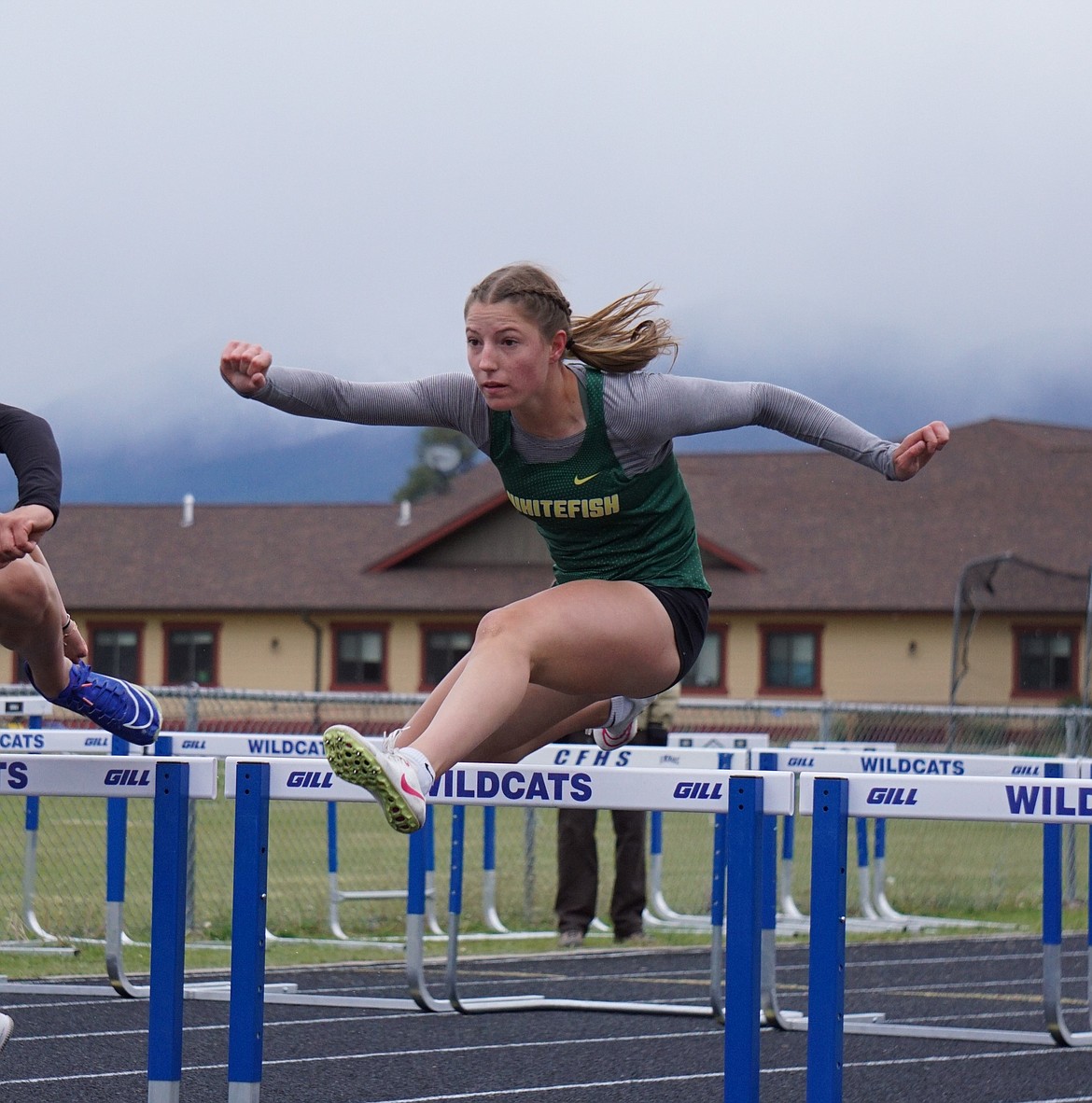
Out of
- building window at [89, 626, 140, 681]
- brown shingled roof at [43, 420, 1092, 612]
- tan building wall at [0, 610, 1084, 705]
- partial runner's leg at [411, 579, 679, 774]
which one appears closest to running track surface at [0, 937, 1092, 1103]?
partial runner's leg at [411, 579, 679, 774]

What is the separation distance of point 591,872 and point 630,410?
20.0 feet

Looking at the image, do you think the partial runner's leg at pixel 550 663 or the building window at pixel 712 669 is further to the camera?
the building window at pixel 712 669

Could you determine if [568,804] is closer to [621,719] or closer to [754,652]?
[621,719]

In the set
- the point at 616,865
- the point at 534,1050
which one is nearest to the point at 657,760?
the point at 534,1050

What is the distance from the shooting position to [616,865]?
1015 centimetres

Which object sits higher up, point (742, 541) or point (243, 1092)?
point (742, 541)

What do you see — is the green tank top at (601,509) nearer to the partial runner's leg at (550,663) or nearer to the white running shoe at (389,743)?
the partial runner's leg at (550,663)

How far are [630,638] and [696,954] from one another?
6174 millimetres

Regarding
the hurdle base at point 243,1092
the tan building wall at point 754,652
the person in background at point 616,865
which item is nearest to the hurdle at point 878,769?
the person in background at point 616,865

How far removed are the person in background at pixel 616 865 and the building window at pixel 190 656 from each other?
27895mm

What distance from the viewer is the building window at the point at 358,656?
36.5 m

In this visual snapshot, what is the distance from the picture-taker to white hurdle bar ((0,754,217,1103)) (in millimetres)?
4273

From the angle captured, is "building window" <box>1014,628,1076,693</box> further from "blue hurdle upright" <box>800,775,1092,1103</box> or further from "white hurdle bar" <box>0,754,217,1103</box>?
"white hurdle bar" <box>0,754,217,1103</box>

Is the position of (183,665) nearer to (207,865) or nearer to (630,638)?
(207,865)
